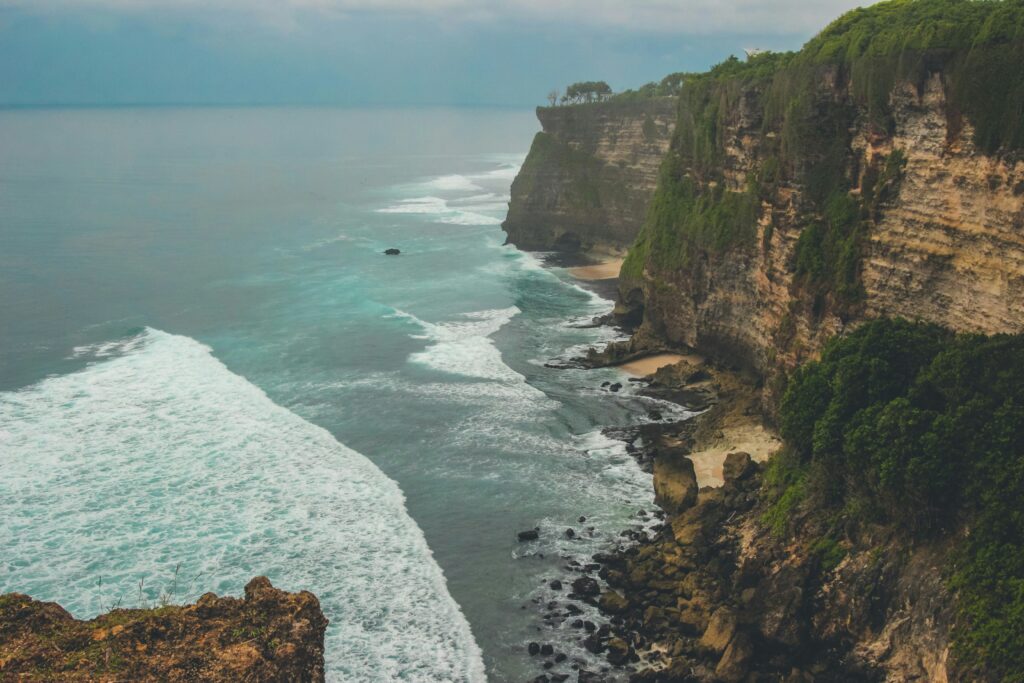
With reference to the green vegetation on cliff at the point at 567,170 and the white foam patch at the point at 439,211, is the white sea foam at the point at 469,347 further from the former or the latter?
the white foam patch at the point at 439,211

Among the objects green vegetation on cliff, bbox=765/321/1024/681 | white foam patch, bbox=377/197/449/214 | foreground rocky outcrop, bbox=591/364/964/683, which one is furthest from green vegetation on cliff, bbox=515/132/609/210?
foreground rocky outcrop, bbox=591/364/964/683

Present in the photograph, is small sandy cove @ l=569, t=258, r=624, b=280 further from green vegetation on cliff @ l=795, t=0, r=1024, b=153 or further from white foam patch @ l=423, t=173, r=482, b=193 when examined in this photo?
white foam patch @ l=423, t=173, r=482, b=193

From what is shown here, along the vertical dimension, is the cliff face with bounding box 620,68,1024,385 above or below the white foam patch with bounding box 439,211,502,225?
above

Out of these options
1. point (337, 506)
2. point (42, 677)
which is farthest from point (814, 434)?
point (42, 677)

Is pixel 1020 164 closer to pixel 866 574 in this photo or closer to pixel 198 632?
pixel 866 574

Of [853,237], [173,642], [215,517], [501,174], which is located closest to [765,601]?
[853,237]

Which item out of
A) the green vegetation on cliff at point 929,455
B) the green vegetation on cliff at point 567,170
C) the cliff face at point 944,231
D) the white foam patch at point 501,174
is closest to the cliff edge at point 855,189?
the cliff face at point 944,231
